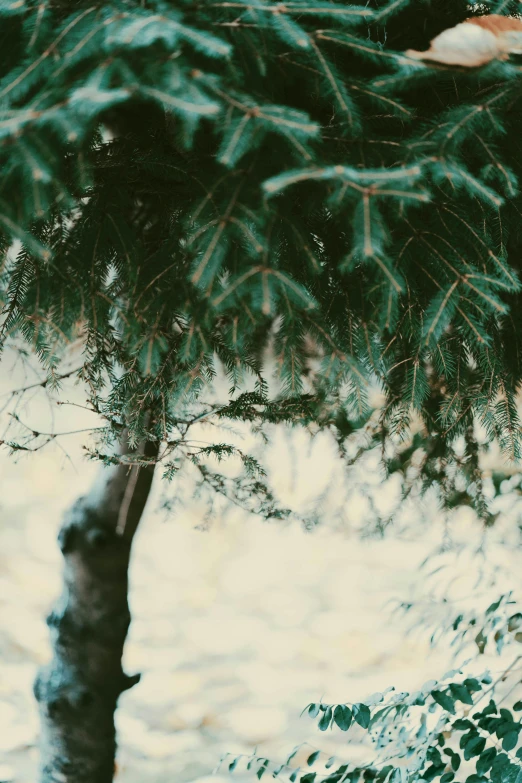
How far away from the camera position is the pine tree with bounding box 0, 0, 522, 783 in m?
0.69

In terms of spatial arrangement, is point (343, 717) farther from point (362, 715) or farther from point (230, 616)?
point (230, 616)

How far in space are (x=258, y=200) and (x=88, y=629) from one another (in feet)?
4.27

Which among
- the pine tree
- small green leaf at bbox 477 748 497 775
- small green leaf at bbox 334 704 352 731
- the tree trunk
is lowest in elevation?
small green leaf at bbox 477 748 497 775

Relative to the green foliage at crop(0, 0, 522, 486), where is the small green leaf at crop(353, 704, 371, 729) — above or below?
below

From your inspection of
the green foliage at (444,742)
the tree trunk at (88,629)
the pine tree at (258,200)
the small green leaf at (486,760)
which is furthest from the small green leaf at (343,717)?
the tree trunk at (88,629)

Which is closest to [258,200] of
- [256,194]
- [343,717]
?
[256,194]

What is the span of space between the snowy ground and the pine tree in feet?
3.42

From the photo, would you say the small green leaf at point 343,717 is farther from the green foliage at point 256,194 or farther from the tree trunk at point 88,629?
the tree trunk at point 88,629

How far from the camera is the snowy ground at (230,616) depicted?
6.98 ft

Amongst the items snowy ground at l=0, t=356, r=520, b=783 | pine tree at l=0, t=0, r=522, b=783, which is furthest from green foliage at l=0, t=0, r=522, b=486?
snowy ground at l=0, t=356, r=520, b=783

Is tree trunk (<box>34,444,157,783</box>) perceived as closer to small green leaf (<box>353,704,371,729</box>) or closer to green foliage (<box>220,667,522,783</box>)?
green foliage (<box>220,667,522,783</box>)

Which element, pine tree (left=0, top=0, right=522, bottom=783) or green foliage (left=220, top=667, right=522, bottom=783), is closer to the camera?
pine tree (left=0, top=0, right=522, bottom=783)

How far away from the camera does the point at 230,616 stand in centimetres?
226

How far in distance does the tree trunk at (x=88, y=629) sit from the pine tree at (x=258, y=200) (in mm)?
388
